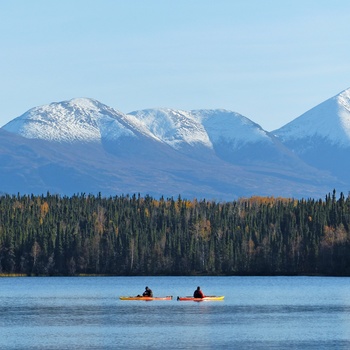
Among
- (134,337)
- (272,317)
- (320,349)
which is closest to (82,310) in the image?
(272,317)

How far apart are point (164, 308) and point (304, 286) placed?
56.5 m

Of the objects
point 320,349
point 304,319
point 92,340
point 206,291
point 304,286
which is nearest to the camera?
point 320,349

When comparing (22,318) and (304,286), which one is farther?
(304,286)

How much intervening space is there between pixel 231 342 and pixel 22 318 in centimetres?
3052

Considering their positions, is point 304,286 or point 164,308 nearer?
Result: point 164,308

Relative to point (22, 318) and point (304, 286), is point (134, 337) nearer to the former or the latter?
point (22, 318)

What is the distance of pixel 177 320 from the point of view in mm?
121312

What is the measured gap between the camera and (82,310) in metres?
134

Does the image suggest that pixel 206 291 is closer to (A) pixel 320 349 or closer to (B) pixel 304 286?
(B) pixel 304 286

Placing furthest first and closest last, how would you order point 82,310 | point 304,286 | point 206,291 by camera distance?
point 304,286
point 206,291
point 82,310

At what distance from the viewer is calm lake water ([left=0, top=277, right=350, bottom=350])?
10000 cm

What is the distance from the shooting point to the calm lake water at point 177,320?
328 feet

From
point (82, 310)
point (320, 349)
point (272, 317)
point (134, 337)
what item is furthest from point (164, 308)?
point (320, 349)

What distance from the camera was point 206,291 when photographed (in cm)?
17725
